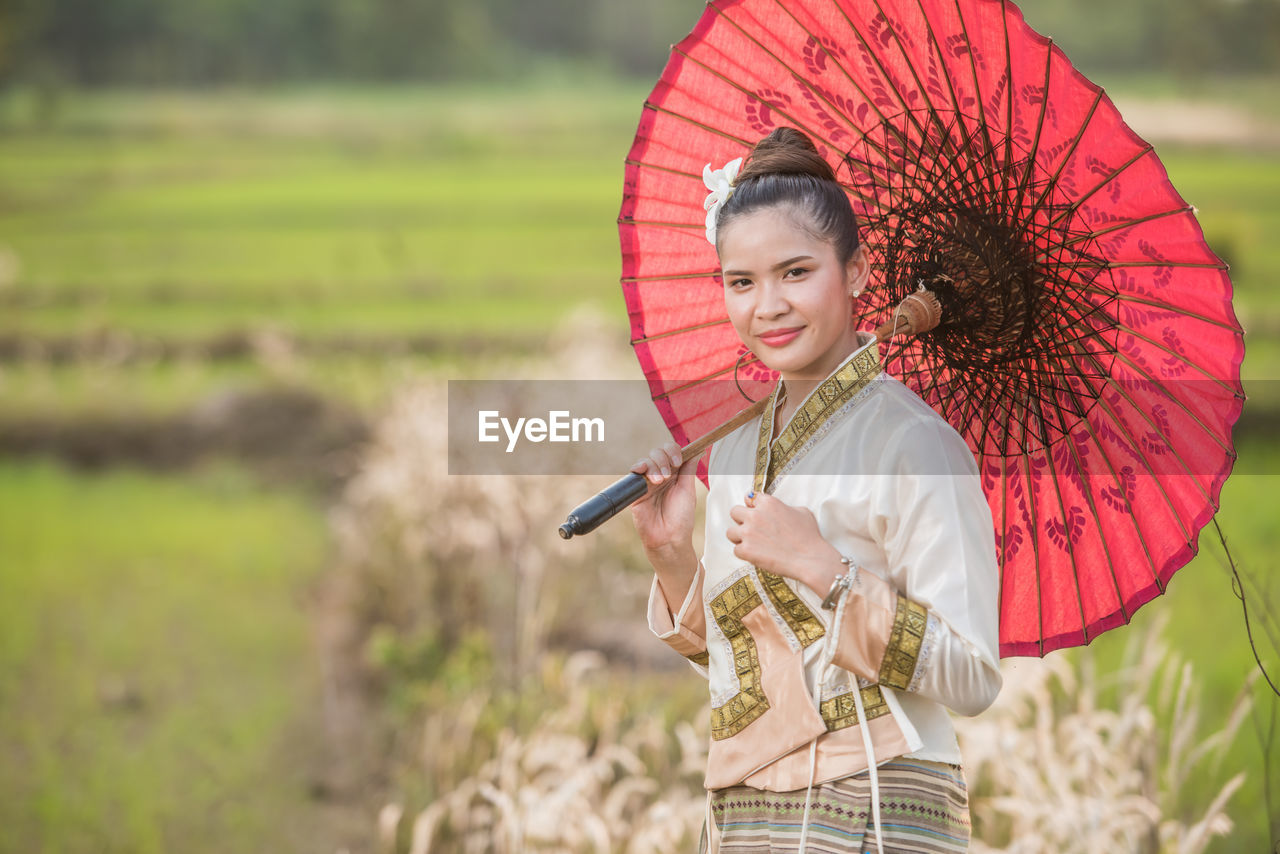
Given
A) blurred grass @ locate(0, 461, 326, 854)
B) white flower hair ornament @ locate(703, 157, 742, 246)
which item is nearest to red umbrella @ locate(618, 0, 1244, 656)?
white flower hair ornament @ locate(703, 157, 742, 246)

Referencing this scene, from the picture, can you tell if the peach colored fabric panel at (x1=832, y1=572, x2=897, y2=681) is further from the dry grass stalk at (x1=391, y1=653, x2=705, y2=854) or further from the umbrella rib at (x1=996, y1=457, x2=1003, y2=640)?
the dry grass stalk at (x1=391, y1=653, x2=705, y2=854)

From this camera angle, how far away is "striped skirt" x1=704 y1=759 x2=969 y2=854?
143 cm

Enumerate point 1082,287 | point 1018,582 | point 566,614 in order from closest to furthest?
point 1082,287 → point 1018,582 → point 566,614

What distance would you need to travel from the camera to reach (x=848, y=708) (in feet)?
4.81

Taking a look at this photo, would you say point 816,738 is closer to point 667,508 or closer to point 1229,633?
point 667,508

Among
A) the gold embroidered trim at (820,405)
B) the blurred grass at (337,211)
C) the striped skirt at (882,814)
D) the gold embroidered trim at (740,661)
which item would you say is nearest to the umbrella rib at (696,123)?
the gold embroidered trim at (820,405)

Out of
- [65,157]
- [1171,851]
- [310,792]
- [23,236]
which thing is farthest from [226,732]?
[65,157]

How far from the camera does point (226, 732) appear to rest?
4594mm

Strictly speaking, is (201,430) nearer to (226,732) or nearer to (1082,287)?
(226,732)

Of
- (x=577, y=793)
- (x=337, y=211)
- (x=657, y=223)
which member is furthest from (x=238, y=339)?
(x=657, y=223)

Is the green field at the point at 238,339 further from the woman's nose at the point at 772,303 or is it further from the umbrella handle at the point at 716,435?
the woman's nose at the point at 772,303

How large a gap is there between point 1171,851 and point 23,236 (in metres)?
10.9

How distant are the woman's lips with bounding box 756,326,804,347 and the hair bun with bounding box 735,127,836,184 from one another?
19 centimetres

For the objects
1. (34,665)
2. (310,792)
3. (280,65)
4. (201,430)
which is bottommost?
(310,792)
